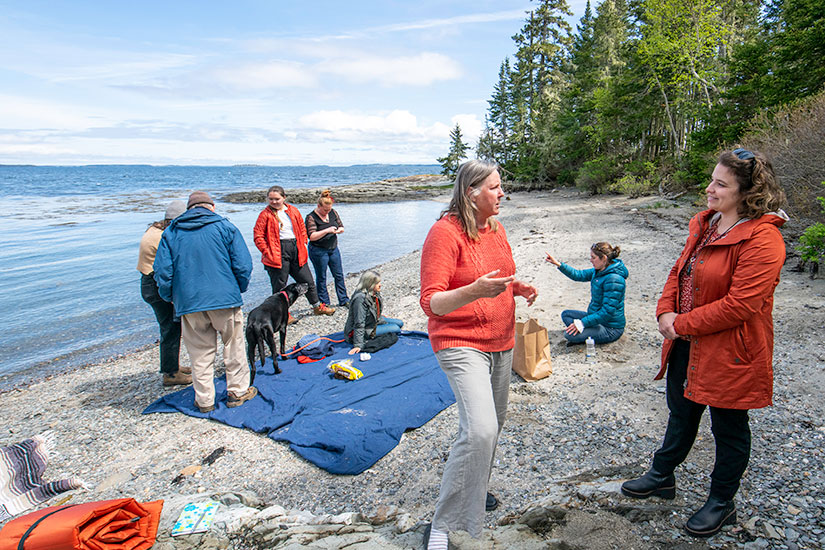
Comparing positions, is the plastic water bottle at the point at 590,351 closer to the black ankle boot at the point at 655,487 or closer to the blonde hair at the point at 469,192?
the black ankle boot at the point at 655,487

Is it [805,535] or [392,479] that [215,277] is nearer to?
[392,479]

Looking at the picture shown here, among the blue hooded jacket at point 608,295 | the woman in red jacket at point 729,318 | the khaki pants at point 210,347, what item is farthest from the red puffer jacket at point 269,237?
the woman in red jacket at point 729,318

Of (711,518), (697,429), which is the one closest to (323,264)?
(697,429)

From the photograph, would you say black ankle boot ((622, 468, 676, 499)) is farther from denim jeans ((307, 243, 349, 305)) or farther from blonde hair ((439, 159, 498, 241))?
denim jeans ((307, 243, 349, 305))

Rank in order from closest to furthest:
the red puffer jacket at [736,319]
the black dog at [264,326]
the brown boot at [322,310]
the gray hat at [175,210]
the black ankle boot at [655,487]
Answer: the red puffer jacket at [736,319]
the black ankle boot at [655,487]
the gray hat at [175,210]
the black dog at [264,326]
the brown boot at [322,310]

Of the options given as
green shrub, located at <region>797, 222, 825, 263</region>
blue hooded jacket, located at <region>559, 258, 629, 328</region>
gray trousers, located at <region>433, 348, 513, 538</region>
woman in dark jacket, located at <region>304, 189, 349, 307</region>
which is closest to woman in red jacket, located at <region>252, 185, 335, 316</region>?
woman in dark jacket, located at <region>304, 189, 349, 307</region>

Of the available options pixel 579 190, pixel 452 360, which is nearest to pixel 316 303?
pixel 452 360

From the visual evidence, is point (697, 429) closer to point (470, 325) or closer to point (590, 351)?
point (470, 325)

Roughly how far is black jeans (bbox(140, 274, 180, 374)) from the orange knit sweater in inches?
180

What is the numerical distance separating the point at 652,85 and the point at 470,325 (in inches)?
1022

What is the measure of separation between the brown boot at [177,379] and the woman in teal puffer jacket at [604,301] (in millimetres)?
5388

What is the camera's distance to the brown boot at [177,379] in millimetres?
6406

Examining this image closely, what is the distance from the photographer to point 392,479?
13.1 feet

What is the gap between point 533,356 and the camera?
18.0ft
